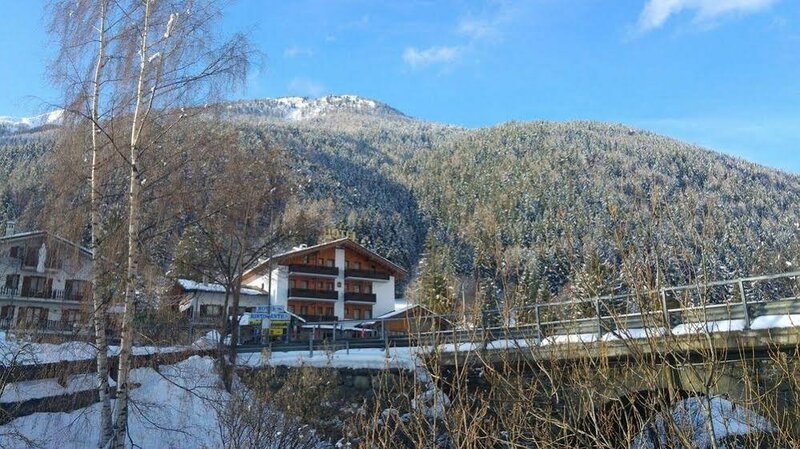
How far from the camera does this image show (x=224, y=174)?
16.0 m

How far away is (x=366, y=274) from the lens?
53062 millimetres

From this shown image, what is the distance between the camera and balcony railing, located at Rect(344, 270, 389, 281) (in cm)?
5266

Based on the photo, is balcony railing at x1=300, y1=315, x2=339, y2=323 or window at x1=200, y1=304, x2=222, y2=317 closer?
window at x1=200, y1=304, x2=222, y2=317

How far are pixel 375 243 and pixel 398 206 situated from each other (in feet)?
108

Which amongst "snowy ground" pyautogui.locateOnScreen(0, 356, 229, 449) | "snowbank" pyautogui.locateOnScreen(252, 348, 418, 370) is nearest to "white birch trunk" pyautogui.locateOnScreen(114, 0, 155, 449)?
"snowy ground" pyautogui.locateOnScreen(0, 356, 229, 449)

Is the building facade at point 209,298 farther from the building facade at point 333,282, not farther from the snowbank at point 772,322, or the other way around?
the snowbank at point 772,322

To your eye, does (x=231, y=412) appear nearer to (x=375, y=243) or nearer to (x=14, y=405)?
(x=14, y=405)

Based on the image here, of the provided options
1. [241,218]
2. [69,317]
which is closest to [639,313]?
[241,218]

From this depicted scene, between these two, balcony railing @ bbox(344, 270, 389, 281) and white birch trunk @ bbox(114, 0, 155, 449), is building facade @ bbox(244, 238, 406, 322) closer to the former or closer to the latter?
balcony railing @ bbox(344, 270, 389, 281)

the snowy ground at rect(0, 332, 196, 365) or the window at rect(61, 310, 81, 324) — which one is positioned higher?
the window at rect(61, 310, 81, 324)

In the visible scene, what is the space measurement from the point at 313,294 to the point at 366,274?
17.4 ft

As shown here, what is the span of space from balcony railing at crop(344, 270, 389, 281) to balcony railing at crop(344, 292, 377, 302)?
61.2 inches

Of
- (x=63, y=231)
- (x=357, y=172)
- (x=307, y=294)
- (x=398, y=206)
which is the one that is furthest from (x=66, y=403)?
(x=357, y=172)

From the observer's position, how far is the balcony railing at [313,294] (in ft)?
163
